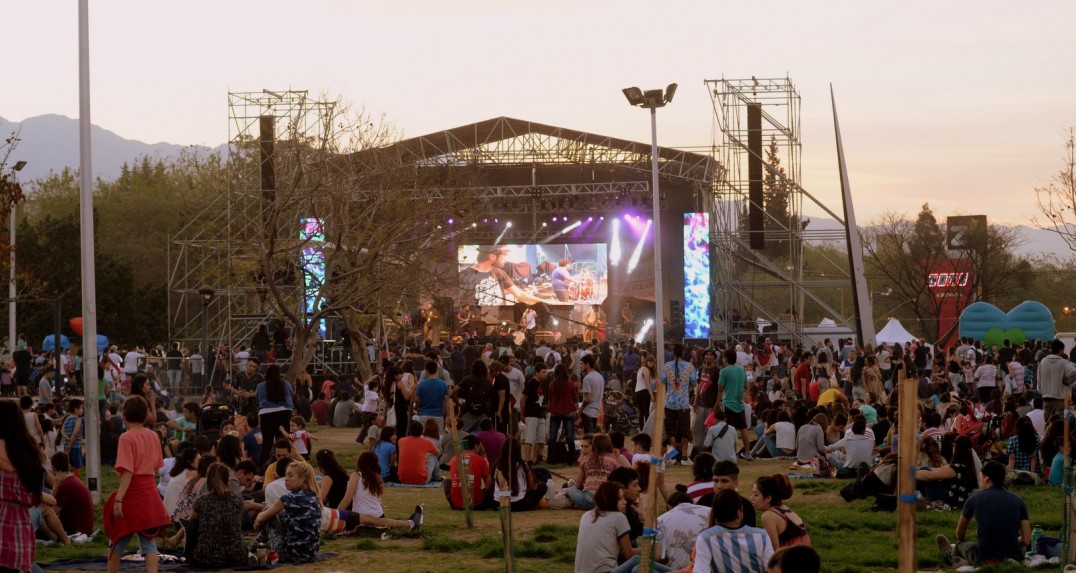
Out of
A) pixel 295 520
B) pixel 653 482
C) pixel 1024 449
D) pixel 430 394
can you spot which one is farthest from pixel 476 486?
pixel 653 482

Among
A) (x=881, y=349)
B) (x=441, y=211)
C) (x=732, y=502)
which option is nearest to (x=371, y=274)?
(x=441, y=211)

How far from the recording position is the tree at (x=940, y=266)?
6016 centimetres

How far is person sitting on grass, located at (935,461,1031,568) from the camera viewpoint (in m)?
9.84

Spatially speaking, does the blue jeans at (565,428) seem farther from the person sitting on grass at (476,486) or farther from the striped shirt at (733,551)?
the striped shirt at (733,551)

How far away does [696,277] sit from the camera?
4056cm

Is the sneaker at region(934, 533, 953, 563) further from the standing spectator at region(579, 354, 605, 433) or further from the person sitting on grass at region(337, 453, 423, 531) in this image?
the standing spectator at region(579, 354, 605, 433)

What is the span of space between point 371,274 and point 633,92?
20.7ft

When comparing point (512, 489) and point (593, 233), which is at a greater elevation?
point (593, 233)

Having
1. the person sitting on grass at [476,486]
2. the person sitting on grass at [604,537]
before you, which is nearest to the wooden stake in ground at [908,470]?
the person sitting on grass at [604,537]

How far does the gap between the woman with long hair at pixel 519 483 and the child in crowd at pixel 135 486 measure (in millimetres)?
4328

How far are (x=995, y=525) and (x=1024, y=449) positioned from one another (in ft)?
19.3

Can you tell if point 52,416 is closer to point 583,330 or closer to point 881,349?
point 881,349

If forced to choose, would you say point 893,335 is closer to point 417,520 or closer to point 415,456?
point 415,456

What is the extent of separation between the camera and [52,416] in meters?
17.9
